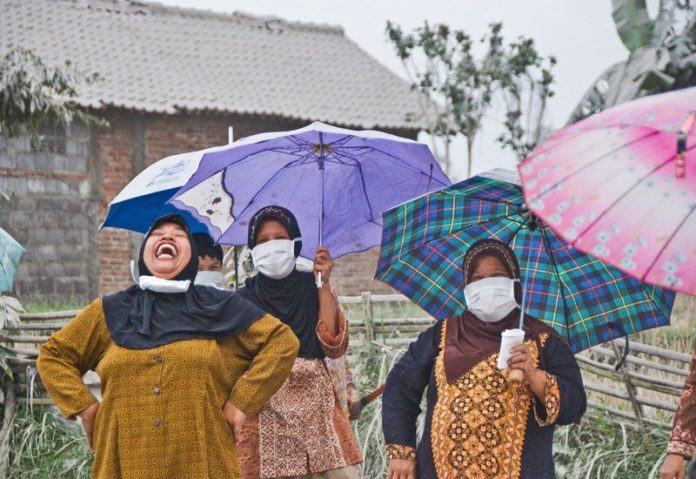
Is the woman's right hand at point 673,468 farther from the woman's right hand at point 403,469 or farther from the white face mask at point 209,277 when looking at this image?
the white face mask at point 209,277

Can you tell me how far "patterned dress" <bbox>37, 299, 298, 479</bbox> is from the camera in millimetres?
3969

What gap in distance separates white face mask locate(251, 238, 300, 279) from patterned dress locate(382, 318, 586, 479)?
0.97m

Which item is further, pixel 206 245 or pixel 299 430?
pixel 206 245

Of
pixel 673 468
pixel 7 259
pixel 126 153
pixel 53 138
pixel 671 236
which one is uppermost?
pixel 53 138

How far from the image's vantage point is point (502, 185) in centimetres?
417

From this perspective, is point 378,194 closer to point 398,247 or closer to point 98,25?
point 398,247

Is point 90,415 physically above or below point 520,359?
below

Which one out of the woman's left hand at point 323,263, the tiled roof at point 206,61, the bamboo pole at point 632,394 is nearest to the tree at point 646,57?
the tiled roof at point 206,61

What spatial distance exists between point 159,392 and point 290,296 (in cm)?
93

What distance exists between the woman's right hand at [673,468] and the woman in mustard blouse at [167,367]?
1411 millimetres

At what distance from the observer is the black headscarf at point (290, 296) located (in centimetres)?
469

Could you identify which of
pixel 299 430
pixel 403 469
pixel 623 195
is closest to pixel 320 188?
pixel 299 430

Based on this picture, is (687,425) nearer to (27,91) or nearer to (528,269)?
(528,269)

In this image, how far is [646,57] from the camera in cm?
1258
